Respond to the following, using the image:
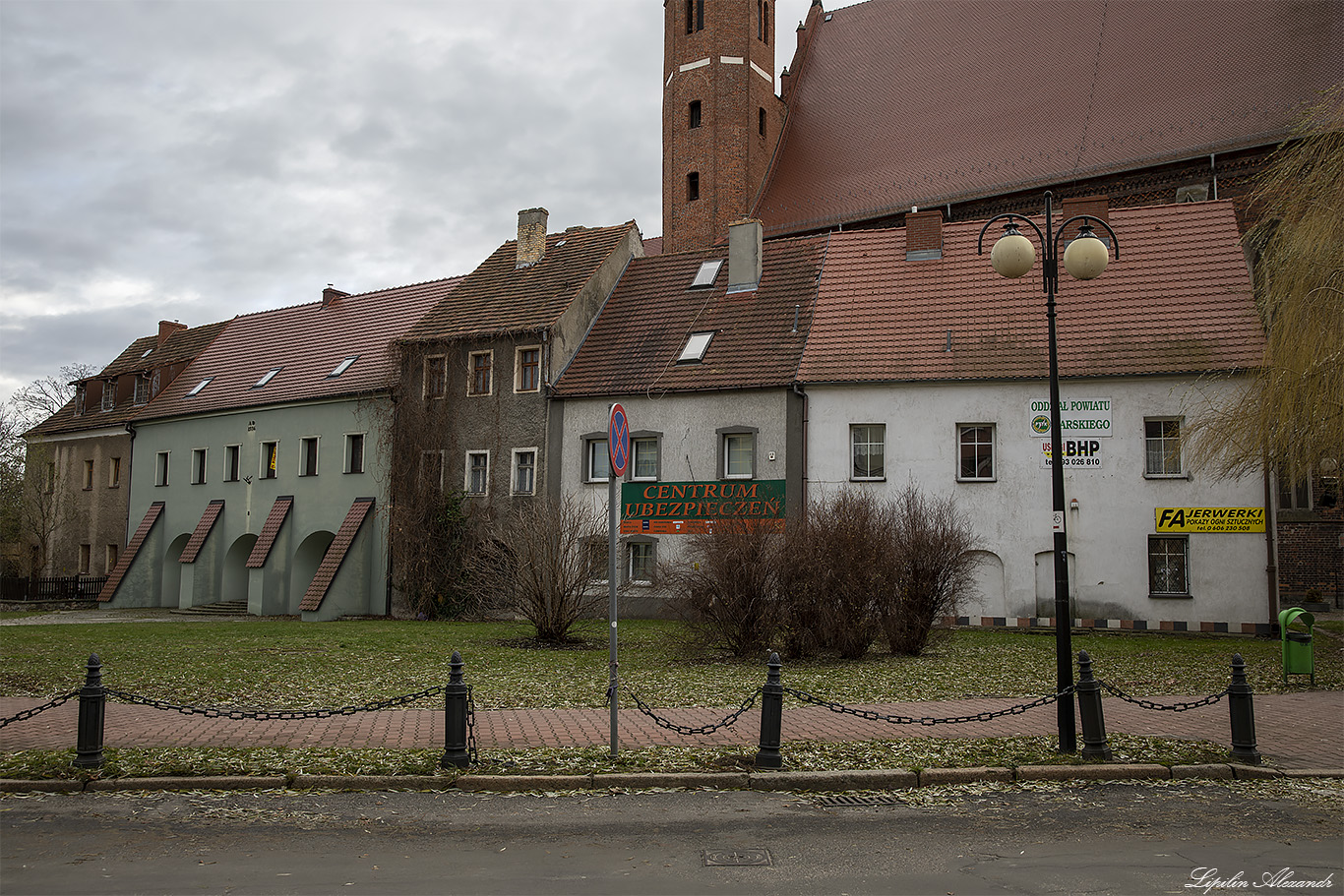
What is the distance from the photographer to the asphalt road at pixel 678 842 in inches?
232

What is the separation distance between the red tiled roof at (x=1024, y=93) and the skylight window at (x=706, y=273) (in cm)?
908

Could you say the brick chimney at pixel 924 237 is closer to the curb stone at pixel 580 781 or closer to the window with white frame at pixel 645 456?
the window with white frame at pixel 645 456

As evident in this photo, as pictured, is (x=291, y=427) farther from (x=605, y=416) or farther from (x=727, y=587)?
(x=727, y=587)

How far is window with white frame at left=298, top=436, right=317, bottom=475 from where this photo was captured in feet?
109

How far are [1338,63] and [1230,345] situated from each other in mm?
14228

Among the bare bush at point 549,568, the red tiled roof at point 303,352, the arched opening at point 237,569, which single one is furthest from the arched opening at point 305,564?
the bare bush at point 549,568

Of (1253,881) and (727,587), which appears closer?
(1253,881)

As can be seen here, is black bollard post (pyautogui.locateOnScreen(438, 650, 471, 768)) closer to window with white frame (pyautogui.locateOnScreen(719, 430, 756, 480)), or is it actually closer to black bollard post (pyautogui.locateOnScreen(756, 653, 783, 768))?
black bollard post (pyautogui.locateOnScreen(756, 653, 783, 768))

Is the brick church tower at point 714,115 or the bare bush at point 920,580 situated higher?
the brick church tower at point 714,115

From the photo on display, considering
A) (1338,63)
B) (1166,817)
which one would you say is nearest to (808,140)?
(1338,63)

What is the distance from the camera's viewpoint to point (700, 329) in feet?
92.8

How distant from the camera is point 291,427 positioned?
33906 millimetres

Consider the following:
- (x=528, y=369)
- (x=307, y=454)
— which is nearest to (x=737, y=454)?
(x=528, y=369)

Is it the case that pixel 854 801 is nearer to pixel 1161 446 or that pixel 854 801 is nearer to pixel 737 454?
pixel 1161 446
